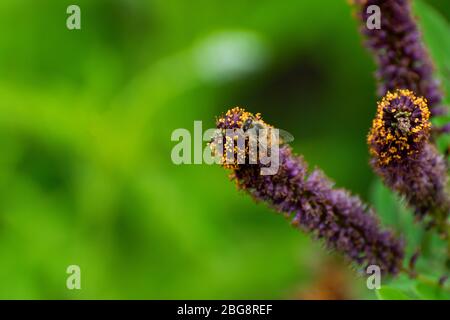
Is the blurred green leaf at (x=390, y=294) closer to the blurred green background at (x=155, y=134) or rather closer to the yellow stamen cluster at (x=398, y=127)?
the yellow stamen cluster at (x=398, y=127)

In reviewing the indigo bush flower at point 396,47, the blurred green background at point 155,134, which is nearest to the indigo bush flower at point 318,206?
the indigo bush flower at point 396,47

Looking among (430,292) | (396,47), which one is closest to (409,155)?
(396,47)

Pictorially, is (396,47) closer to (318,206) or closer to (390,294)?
(318,206)

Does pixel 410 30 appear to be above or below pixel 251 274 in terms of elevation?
above

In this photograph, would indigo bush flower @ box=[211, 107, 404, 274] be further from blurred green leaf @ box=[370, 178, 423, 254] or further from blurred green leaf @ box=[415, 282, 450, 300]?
blurred green leaf @ box=[370, 178, 423, 254]
